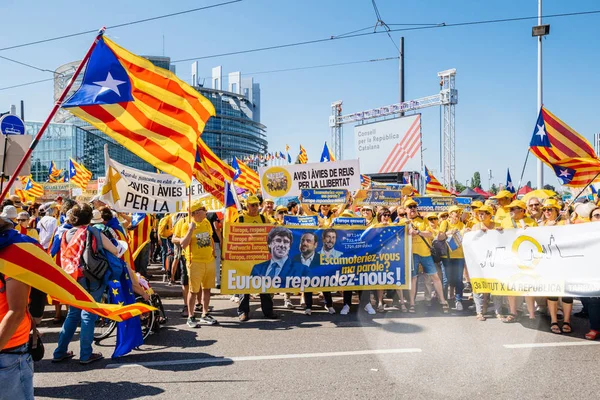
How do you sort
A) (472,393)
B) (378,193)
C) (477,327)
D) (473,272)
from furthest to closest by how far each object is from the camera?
(378,193), (473,272), (477,327), (472,393)

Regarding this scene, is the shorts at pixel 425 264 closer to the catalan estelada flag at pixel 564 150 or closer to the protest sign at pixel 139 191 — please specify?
the catalan estelada flag at pixel 564 150

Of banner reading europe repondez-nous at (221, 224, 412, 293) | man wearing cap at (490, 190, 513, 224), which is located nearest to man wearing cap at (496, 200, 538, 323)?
man wearing cap at (490, 190, 513, 224)

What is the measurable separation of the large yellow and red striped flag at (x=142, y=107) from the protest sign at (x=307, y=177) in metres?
3.71

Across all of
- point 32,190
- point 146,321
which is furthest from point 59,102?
point 32,190

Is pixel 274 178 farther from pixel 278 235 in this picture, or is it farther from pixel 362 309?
pixel 362 309

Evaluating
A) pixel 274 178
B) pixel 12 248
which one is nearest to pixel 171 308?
pixel 274 178

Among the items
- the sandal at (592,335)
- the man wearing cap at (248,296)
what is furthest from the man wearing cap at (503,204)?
the man wearing cap at (248,296)

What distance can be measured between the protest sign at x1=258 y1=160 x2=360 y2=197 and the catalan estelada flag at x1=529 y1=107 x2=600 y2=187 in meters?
3.90

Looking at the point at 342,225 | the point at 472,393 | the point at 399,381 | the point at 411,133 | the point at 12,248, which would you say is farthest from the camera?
the point at 411,133

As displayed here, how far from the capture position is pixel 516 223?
289 inches

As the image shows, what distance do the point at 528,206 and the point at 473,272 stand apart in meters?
1.49

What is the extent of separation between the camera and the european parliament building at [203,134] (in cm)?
7512

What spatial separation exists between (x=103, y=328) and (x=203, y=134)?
113m

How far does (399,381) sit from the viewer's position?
4609mm
